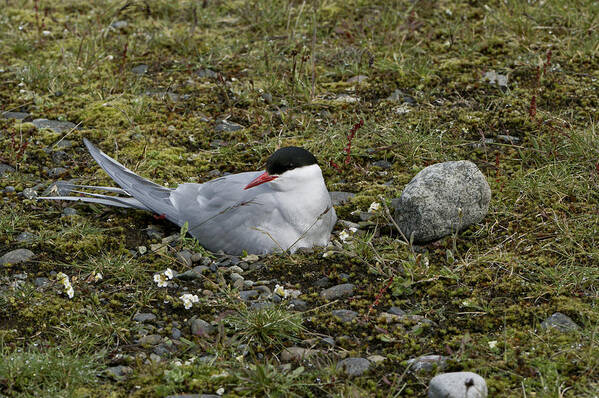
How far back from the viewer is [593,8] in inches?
258

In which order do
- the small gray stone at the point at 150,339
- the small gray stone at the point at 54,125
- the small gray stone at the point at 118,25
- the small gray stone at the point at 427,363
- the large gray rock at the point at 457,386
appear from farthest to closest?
1. the small gray stone at the point at 118,25
2. the small gray stone at the point at 54,125
3. the small gray stone at the point at 150,339
4. the small gray stone at the point at 427,363
5. the large gray rock at the point at 457,386

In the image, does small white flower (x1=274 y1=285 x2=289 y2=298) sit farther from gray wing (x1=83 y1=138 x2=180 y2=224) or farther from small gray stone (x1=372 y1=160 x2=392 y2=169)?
small gray stone (x1=372 y1=160 x2=392 y2=169)

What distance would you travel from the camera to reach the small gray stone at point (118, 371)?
333cm

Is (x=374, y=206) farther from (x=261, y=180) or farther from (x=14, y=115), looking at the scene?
(x=14, y=115)

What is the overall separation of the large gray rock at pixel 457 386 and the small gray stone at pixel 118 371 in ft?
4.23

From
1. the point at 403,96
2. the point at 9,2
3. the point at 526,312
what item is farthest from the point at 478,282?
the point at 9,2

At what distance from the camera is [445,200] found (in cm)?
433

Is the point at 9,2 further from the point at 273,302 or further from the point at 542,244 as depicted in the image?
the point at 542,244

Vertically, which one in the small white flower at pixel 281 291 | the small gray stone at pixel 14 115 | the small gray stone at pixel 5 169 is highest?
the small white flower at pixel 281 291

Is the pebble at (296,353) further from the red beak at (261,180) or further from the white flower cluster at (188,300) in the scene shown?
the red beak at (261,180)

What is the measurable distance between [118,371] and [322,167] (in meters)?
2.36

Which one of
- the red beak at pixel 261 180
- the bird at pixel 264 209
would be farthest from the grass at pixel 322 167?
the red beak at pixel 261 180

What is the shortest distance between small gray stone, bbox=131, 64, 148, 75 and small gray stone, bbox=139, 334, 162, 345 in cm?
342

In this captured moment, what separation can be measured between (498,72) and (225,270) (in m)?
3.14
